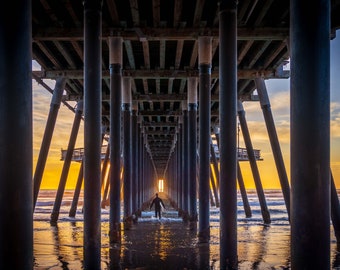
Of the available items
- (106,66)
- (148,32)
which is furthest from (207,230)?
(106,66)

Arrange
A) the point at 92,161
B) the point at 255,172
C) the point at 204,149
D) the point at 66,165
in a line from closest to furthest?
the point at 92,161 → the point at 204,149 → the point at 255,172 → the point at 66,165

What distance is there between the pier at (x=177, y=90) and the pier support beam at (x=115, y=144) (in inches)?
1.0

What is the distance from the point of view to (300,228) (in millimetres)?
3939

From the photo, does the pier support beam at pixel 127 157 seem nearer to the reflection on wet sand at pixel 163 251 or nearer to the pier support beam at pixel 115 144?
the reflection on wet sand at pixel 163 251

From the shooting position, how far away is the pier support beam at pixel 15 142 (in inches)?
158

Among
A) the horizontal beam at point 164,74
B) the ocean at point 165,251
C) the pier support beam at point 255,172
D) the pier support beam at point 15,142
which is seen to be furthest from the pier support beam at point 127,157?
the pier support beam at point 15,142

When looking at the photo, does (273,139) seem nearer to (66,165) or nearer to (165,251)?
(165,251)

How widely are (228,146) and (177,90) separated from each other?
1366cm

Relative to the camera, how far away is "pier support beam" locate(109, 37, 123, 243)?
12258mm

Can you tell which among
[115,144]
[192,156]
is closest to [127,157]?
[192,156]

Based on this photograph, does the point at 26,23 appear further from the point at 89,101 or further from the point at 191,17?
the point at 191,17

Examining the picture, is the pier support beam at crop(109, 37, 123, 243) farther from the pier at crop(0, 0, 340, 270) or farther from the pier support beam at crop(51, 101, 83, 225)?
the pier support beam at crop(51, 101, 83, 225)

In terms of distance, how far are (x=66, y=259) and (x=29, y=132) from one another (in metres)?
5.69

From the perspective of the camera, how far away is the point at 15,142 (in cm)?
407
